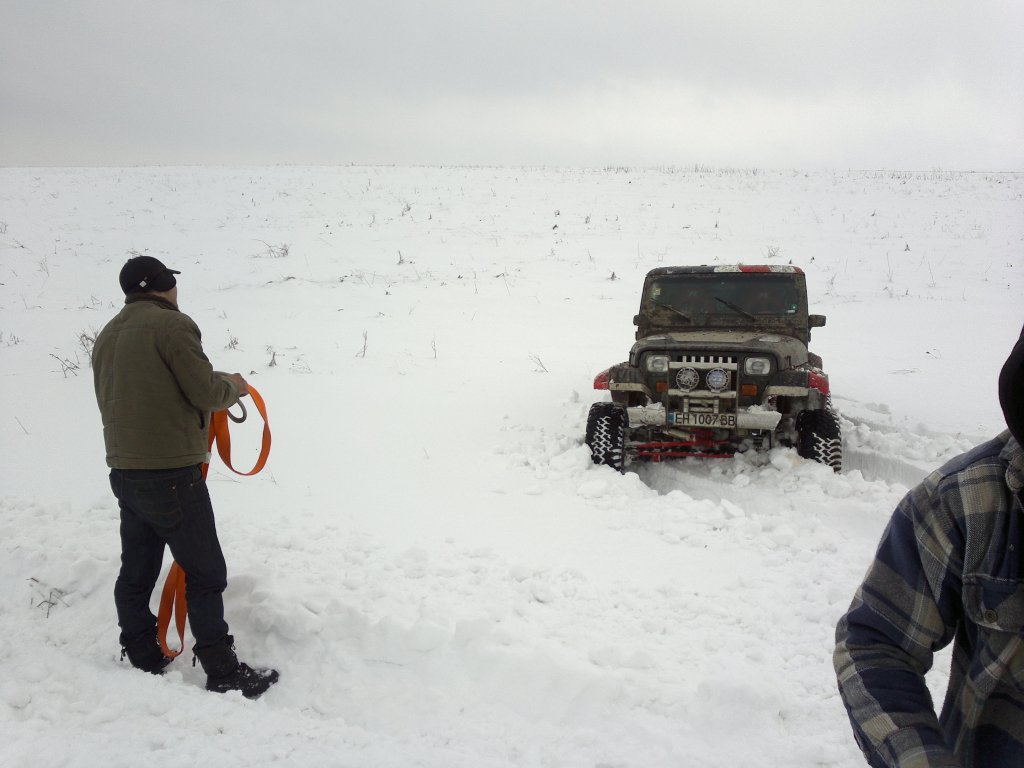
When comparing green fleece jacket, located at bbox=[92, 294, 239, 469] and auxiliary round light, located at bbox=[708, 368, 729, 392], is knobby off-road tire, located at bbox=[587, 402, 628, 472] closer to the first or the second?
auxiliary round light, located at bbox=[708, 368, 729, 392]

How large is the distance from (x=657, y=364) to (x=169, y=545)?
384 cm

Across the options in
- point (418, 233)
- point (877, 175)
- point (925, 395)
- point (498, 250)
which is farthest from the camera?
point (877, 175)

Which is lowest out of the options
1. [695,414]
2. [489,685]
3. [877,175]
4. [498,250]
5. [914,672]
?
[489,685]

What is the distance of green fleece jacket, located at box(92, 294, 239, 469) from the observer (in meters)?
2.76

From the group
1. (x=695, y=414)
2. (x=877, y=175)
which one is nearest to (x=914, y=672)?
(x=695, y=414)

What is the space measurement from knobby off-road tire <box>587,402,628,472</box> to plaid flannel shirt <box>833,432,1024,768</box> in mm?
4119

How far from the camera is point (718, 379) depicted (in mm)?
5199

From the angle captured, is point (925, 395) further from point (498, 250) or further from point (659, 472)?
point (498, 250)

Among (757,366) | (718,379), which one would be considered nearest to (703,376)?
(718,379)

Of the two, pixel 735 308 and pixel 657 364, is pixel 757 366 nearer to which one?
pixel 657 364

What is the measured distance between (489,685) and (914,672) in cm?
203

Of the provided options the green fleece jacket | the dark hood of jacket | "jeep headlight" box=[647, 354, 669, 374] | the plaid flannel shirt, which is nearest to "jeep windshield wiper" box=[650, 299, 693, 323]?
"jeep headlight" box=[647, 354, 669, 374]

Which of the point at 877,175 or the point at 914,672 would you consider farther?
the point at 877,175

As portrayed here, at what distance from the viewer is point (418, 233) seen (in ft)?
57.8
